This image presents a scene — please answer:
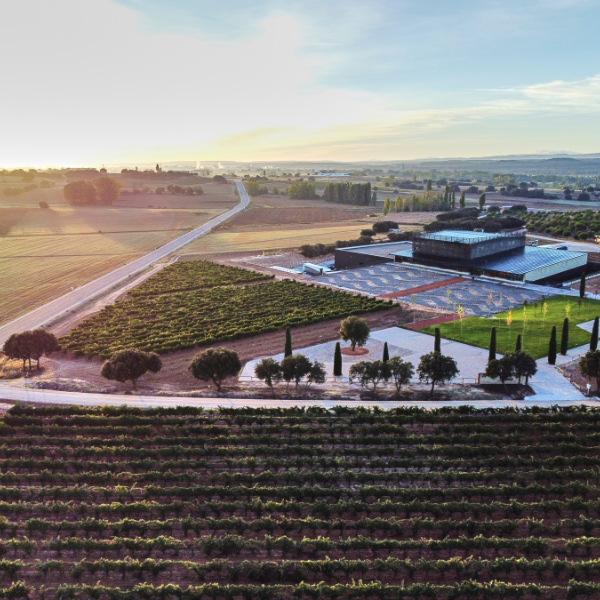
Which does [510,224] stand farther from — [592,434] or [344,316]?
[592,434]

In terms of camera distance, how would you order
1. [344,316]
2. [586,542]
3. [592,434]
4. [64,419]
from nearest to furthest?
[586,542] → [592,434] → [64,419] → [344,316]

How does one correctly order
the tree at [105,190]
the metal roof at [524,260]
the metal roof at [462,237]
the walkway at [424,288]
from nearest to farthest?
the walkway at [424,288]
the metal roof at [524,260]
the metal roof at [462,237]
the tree at [105,190]

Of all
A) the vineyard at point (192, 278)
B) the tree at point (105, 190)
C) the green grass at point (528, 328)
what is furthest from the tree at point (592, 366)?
the tree at point (105, 190)

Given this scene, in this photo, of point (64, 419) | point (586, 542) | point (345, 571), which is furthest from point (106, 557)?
point (586, 542)

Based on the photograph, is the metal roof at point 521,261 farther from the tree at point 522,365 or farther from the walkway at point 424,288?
the tree at point 522,365

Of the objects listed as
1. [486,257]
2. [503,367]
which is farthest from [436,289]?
[503,367]

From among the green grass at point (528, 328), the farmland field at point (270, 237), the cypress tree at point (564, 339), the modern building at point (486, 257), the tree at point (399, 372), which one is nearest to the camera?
the tree at point (399, 372)

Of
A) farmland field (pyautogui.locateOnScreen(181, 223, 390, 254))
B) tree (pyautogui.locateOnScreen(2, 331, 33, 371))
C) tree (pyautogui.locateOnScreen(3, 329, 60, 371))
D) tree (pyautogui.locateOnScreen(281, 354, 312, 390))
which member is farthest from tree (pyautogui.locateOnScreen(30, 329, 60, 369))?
farmland field (pyautogui.locateOnScreen(181, 223, 390, 254))
